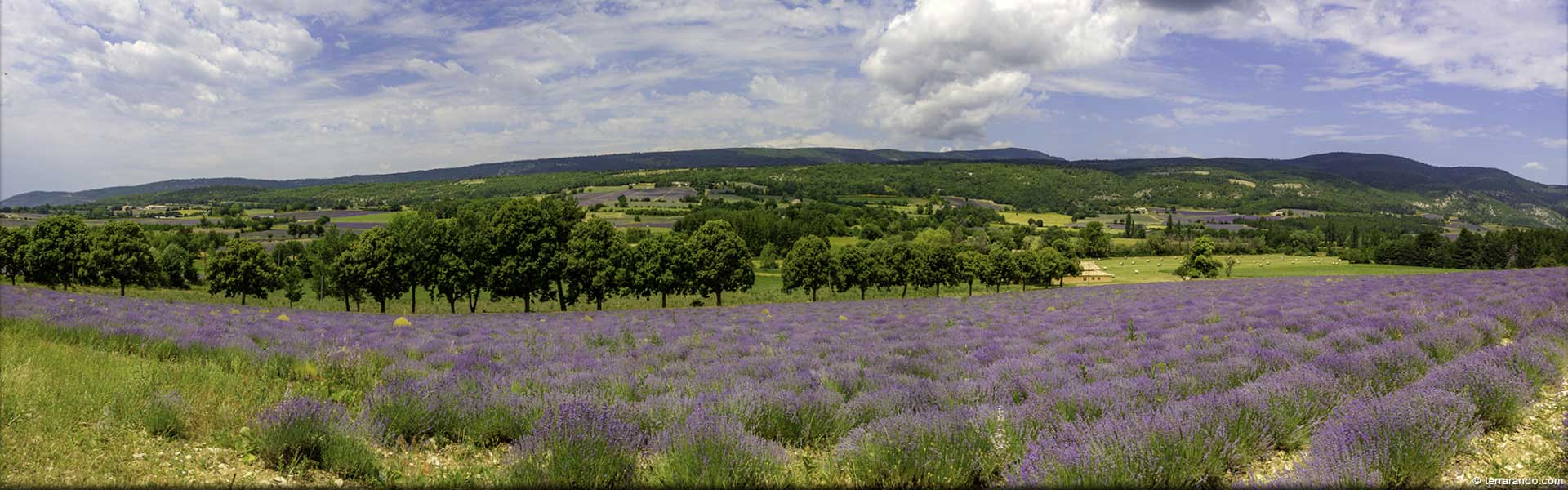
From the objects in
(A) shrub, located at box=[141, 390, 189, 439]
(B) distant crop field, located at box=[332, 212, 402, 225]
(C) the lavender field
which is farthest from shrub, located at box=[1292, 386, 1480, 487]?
(B) distant crop field, located at box=[332, 212, 402, 225]

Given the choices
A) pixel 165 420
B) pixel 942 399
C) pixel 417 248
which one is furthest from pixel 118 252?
pixel 942 399

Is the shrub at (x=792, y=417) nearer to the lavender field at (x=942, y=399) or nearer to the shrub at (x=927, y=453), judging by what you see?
the lavender field at (x=942, y=399)

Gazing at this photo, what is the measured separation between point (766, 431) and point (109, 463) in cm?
415

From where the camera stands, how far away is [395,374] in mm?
6559

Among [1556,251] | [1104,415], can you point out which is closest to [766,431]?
[1104,415]

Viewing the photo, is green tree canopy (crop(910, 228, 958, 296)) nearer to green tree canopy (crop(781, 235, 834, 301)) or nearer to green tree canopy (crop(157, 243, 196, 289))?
green tree canopy (crop(781, 235, 834, 301))

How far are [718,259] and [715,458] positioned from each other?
1394 inches

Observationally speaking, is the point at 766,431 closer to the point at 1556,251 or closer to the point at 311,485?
the point at 311,485

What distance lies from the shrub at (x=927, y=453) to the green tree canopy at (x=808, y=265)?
144 ft

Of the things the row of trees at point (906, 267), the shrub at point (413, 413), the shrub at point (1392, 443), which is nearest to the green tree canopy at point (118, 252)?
the row of trees at point (906, 267)

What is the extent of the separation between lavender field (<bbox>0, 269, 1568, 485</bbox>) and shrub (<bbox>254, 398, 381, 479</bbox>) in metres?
0.02

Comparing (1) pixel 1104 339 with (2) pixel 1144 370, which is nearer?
(2) pixel 1144 370

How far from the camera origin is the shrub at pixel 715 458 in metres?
3.59

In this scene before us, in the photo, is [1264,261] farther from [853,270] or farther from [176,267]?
[176,267]
